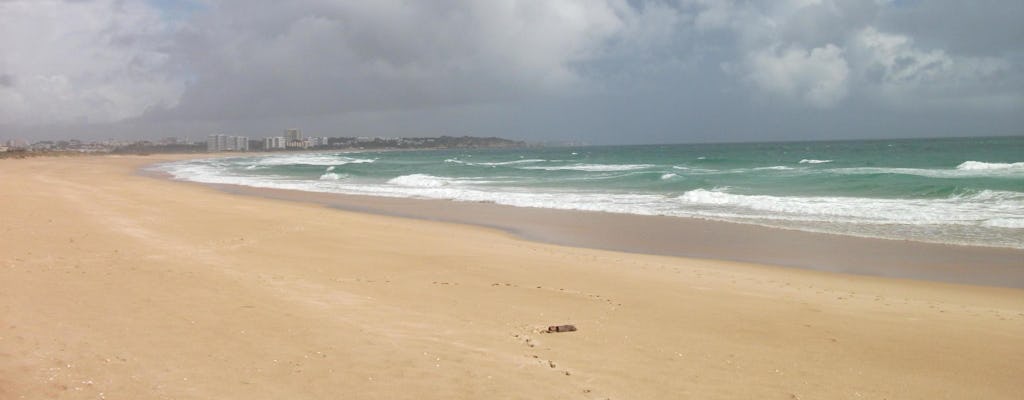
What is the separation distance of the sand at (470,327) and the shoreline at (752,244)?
35.9 inches

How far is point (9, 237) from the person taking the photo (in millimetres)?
10812

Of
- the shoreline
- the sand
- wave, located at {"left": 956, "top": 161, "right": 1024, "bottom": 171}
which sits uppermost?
wave, located at {"left": 956, "top": 161, "right": 1024, "bottom": 171}

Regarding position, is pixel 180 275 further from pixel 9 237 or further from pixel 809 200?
pixel 809 200

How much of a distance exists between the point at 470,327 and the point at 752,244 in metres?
8.27

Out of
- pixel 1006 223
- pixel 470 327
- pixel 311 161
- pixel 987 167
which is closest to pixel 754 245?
pixel 1006 223

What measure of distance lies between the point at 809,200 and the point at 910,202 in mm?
2564

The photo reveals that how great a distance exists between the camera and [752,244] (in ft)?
41.8

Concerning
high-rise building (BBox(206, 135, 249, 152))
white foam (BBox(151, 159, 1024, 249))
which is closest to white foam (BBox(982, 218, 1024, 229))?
white foam (BBox(151, 159, 1024, 249))

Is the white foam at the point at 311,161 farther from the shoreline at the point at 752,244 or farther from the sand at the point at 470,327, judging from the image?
the sand at the point at 470,327

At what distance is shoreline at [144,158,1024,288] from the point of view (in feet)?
33.4

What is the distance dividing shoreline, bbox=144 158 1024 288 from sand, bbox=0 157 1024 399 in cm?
91

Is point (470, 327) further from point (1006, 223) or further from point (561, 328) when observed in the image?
point (1006, 223)

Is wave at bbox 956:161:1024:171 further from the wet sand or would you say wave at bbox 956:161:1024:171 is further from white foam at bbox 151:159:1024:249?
the wet sand

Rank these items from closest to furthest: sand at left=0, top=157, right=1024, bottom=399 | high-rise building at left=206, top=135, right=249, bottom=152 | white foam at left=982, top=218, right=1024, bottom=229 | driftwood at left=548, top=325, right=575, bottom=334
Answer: sand at left=0, top=157, right=1024, bottom=399, driftwood at left=548, top=325, right=575, bottom=334, white foam at left=982, top=218, right=1024, bottom=229, high-rise building at left=206, top=135, right=249, bottom=152
